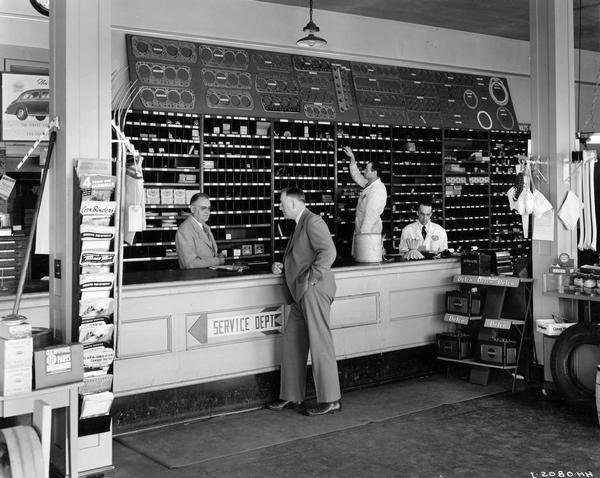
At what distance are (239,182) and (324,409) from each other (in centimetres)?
400

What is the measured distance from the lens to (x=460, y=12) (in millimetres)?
10266

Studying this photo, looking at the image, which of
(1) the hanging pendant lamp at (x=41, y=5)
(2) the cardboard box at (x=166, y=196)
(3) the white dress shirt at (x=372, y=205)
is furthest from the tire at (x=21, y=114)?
(3) the white dress shirt at (x=372, y=205)

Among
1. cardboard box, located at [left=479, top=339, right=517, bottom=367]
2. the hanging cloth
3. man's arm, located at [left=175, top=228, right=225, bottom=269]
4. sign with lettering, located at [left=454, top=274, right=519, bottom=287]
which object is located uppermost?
the hanging cloth

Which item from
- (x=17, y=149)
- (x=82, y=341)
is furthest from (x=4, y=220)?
(x=82, y=341)

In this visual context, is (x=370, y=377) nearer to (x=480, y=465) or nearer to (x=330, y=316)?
(x=330, y=316)

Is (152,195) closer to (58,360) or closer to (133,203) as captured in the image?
(133,203)

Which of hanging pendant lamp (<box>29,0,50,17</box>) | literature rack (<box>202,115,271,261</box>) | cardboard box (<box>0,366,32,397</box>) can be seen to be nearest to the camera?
cardboard box (<box>0,366,32,397</box>)

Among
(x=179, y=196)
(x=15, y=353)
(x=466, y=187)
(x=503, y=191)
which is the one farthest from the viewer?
(x=503, y=191)

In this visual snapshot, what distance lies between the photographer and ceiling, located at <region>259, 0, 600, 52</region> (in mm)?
9688

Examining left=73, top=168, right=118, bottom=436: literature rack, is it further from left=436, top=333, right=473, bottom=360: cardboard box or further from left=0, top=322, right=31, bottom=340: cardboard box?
left=436, top=333, right=473, bottom=360: cardboard box

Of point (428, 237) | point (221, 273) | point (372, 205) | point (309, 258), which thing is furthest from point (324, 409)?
point (428, 237)

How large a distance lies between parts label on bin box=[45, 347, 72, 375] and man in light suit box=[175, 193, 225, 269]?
272cm

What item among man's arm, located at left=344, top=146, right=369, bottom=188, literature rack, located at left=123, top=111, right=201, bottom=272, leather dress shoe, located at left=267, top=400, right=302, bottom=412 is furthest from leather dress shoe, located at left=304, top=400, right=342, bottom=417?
man's arm, located at left=344, top=146, right=369, bottom=188

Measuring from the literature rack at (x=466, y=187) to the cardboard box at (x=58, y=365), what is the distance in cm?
792
